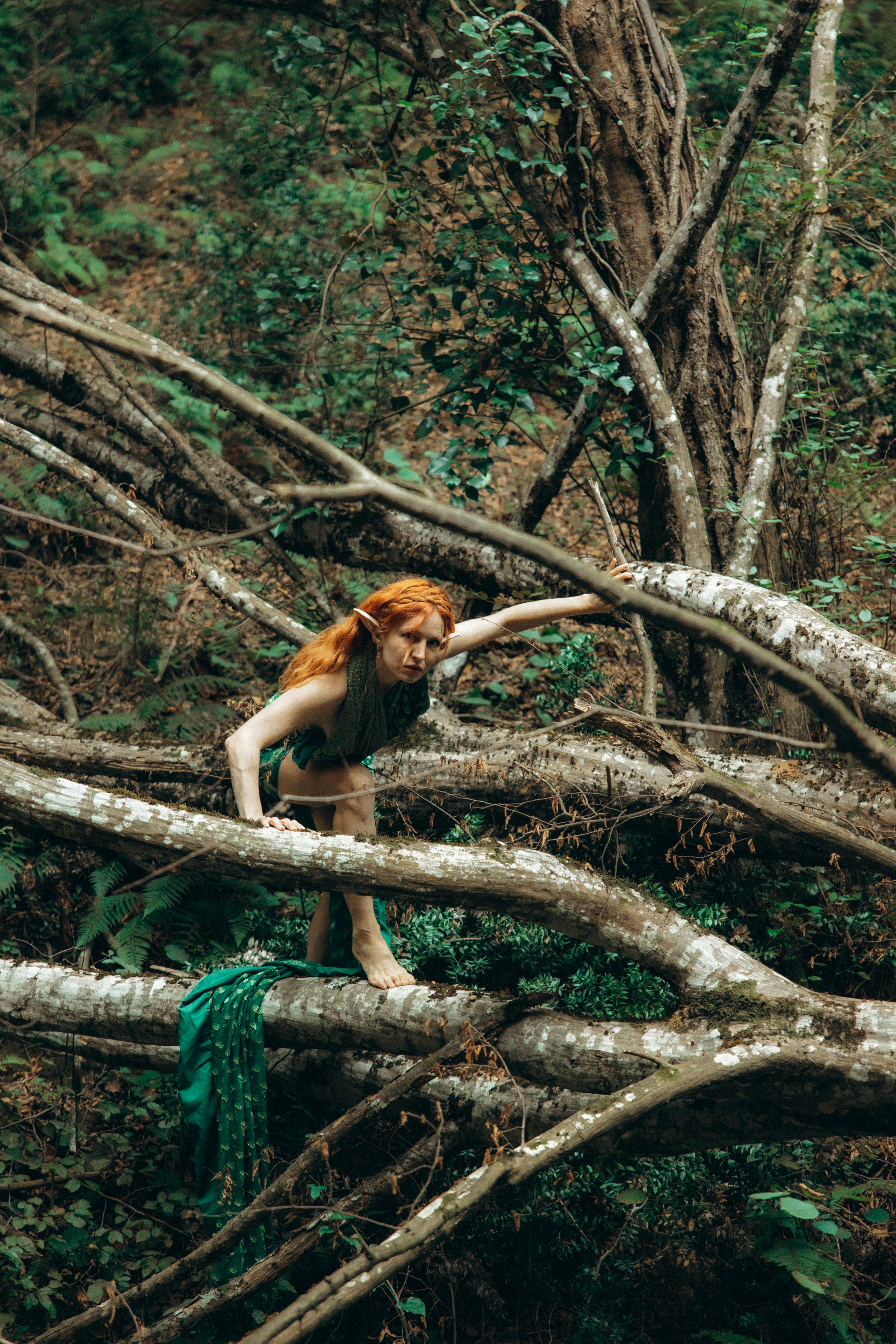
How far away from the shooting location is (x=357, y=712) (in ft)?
11.5

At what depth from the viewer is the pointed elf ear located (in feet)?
10.8

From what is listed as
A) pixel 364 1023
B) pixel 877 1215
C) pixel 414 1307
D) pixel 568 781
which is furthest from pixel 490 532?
pixel 877 1215

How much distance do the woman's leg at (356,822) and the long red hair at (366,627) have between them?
416mm

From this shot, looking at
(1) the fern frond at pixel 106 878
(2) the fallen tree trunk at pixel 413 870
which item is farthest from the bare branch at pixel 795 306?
(1) the fern frond at pixel 106 878

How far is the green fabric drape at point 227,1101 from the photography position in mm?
3434

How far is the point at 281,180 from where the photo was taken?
6.16 m

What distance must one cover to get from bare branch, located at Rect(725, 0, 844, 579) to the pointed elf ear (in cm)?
212

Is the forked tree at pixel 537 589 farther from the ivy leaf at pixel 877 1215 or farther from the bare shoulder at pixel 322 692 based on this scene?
the ivy leaf at pixel 877 1215

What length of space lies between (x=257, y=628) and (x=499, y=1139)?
4.04 metres

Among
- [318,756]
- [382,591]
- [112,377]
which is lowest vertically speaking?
[318,756]

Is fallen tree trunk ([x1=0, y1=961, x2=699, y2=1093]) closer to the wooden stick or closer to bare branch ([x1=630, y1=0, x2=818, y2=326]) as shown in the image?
the wooden stick

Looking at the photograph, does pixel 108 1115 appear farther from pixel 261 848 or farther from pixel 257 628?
pixel 257 628

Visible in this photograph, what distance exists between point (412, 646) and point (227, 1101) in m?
1.77

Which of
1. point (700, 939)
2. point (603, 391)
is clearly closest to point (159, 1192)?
point (700, 939)
